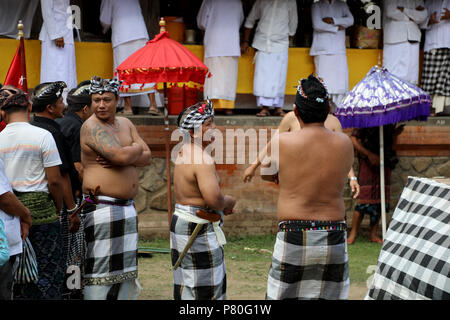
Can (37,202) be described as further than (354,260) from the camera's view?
No

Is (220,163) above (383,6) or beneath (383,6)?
beneath

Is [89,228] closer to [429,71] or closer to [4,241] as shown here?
[4,241]

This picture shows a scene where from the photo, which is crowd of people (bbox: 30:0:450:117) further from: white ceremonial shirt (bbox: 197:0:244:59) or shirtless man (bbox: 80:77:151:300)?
shirtless man (bbox: 80:77:151:300)

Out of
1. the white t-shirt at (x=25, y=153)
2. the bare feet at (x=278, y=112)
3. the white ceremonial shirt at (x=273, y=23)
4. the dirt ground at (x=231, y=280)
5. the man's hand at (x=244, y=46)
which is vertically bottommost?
the dirt ground at (x=231, y=280)

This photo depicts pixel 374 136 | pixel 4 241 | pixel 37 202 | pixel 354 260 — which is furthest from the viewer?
pixel 374 136

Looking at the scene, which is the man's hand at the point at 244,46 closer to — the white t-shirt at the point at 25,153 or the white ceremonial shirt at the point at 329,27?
the white ceremonial shirt at the point at 329,27

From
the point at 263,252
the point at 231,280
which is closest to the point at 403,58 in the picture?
the point at 263,252

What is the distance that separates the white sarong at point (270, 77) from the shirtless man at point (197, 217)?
162 inches

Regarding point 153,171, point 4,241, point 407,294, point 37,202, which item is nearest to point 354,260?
point 153,171

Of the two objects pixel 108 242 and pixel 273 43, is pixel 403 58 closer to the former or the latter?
pixel 273 43

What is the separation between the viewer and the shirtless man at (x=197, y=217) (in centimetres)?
415

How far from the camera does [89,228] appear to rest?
4.42 m

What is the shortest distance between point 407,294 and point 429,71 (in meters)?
5.61

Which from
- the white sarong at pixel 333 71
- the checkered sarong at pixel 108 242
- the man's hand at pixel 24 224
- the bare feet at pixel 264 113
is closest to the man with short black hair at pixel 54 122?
the checkered sarong at pixel 108 242
